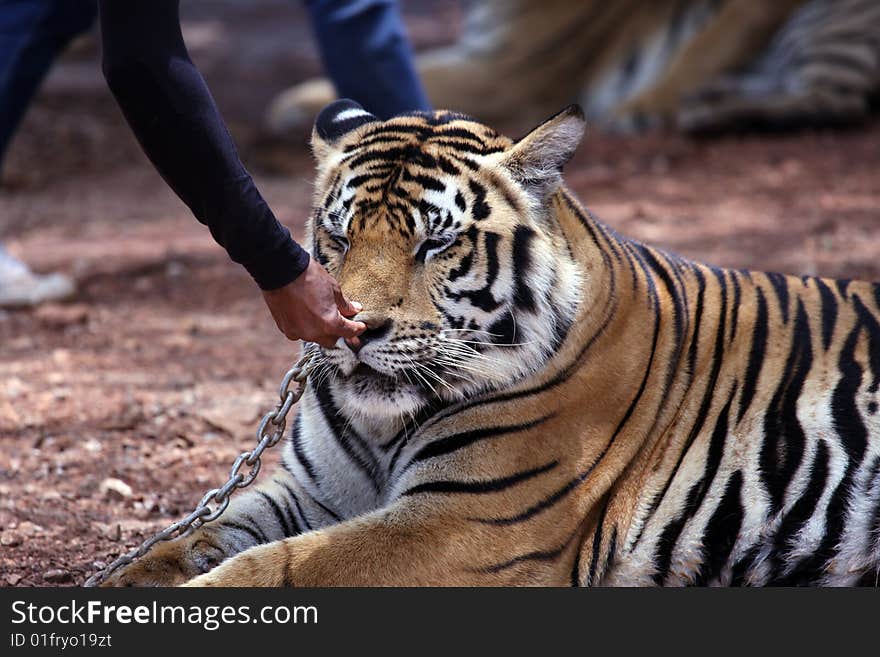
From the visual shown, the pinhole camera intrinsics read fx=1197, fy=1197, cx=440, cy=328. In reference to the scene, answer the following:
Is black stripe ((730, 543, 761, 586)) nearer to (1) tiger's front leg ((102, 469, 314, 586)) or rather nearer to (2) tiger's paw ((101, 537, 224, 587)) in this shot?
(1) tiger's front leg ((102, 469, 314, 586))

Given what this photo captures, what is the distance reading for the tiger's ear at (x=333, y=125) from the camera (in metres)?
2.98

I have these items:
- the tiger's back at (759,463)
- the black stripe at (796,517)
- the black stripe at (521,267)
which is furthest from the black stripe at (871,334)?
the black stripe at (521,267)

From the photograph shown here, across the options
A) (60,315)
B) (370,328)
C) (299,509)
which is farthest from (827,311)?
(60,315)

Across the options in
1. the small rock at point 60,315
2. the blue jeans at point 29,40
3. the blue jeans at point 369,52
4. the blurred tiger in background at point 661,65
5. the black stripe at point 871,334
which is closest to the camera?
the black stripe at point 871,334

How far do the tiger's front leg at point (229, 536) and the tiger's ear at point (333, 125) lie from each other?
0.82 metres

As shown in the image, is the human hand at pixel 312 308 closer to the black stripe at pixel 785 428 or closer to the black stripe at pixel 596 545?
the black stripe at pixel 596 545

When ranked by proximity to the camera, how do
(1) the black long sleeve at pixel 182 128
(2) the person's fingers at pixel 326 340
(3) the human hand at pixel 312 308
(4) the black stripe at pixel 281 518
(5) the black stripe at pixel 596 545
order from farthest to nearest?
1. (4) the black stripe at pixel 281 518
2. (5) the black stripe at pixel 596 545
3. (2) the person's fingers at pixel 326 340
4. (3) the human hand at pixel 312 308
5. (1) the black long sleeve at pixel 182 128

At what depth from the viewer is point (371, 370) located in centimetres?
267

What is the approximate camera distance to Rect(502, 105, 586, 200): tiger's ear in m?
2.71

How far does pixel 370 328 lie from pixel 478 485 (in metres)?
0.42

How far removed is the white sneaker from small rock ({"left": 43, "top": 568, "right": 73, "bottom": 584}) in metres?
2.50

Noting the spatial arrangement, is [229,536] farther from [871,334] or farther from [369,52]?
[369,52]

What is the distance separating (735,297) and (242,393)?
5.98 ft
